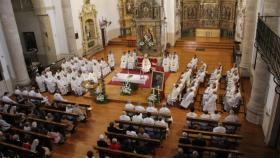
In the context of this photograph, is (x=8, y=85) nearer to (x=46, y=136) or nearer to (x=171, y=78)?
(x=46, y=136)

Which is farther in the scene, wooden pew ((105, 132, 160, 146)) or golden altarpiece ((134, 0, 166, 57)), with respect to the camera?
golden altarpiece ((134, 0, 166, 57))

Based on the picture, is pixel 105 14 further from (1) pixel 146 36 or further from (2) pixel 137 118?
(2) pixel 137 118

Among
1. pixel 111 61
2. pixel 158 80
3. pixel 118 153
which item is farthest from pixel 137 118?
pixel 111 61

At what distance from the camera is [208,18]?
75.8 ft

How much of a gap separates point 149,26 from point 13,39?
863 cm

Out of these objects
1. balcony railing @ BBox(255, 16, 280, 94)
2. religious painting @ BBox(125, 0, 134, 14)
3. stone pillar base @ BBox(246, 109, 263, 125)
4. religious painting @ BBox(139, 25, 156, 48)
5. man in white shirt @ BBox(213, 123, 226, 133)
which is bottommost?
stone pillar base @ BBox(246, 109, 263, 125)

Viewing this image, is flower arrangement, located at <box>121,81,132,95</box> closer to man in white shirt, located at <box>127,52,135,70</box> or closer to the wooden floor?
the wooden floor

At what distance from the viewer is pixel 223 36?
23.2 meters

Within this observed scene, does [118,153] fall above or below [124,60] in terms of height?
below

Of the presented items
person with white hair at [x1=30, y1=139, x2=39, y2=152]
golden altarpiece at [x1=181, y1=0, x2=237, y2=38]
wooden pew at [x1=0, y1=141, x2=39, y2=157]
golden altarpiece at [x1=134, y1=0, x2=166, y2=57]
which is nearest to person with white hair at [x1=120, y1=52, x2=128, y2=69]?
golden altarpiece at [x1=134, y1=0, x2=166, y2=57]

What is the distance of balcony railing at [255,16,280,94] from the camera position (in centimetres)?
705

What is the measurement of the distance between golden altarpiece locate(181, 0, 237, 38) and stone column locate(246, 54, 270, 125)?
43.2 feet

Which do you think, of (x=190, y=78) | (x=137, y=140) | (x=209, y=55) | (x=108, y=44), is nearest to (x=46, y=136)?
(x=137, y=140)

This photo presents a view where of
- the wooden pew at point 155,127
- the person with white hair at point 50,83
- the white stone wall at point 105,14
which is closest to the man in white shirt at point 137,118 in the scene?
the wooden pew at point 155,127
